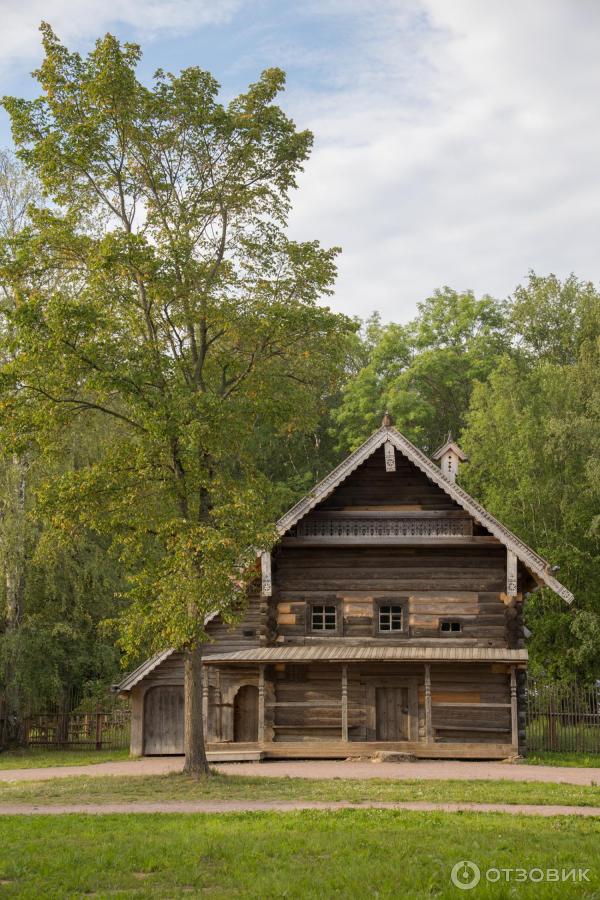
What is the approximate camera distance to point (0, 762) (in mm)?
33406

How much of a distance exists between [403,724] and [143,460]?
12981 mm

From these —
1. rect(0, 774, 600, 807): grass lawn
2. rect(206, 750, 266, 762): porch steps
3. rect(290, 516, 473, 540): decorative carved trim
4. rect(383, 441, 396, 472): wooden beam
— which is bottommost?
rect(206, 750, 266, 762): porch steps

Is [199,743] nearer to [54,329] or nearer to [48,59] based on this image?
[54,329]

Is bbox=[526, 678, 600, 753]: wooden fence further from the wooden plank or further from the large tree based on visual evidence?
the large tree

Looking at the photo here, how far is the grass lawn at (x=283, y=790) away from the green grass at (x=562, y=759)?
301 inches

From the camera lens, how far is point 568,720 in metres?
33.4

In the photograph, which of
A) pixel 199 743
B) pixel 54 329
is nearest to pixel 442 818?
pixel 199 743

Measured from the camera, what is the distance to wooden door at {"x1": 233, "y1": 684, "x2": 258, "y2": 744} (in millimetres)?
33500

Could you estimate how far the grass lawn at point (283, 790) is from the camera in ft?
64.7

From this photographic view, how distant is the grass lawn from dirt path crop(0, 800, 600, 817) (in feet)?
2.10

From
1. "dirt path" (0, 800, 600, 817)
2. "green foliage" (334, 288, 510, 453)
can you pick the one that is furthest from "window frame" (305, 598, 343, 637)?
"green foliage" (334, 288, 510, 453)

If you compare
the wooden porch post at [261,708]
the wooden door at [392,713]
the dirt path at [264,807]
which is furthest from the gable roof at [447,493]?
the dirt path at [264,807]

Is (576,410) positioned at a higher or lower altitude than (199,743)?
higher

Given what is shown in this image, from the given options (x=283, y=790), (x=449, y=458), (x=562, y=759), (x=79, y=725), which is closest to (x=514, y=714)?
(x=562, y=759)
